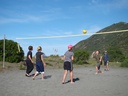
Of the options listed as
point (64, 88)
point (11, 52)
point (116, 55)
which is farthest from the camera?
point (116, 55)

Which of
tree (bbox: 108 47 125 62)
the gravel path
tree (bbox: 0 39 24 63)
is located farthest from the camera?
tree (bbox: 108 47 125 62)

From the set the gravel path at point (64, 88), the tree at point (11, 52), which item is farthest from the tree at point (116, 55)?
the gravel path at point (64, 88)

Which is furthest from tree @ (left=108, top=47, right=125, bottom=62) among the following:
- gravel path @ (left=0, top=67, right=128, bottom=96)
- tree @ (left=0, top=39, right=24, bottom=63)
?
gravel path @ (left=0, top=67, right=128, bottom=96)

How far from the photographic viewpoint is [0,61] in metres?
25.9

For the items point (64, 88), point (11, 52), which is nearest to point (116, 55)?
point (11, 52)

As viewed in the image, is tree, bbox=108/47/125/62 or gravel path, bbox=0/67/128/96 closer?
gravel path, bbox=0/67/128/96

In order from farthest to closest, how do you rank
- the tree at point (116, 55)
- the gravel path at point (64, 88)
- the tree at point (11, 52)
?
the tree at point (116, 55) < the tree at point (11, 52) < the gravel path at point (64, 88)

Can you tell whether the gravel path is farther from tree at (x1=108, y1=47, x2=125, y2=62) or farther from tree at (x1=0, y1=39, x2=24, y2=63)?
tree at (x1=108, y1=47, x2=125, y2=62)

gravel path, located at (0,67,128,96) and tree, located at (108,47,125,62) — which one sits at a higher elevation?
tree, located at (108,47,125,62)

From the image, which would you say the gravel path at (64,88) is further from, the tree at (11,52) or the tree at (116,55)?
the tree at (116,55)

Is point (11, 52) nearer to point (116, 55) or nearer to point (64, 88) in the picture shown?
point (64, 88)

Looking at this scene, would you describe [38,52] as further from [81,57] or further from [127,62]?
[81,57]

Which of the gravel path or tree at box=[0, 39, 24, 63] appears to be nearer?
the gravel path

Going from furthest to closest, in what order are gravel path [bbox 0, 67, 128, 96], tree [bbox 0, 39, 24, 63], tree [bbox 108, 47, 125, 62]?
tree [bbox 108, 47, 125, 62]
tree [bbox 0, 39, 24, 63]
gravel path [bbox 0, 67, 128, 96]
